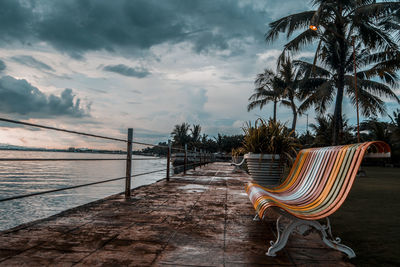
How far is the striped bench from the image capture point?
5.55 feet

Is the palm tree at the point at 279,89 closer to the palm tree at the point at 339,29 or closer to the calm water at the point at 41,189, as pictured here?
the palm tree at the point at 339,29

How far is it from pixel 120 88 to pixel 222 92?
473 cm

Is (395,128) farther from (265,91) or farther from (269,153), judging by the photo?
(269,153)

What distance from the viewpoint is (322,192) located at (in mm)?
1978

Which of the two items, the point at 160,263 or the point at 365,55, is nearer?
the point at 160,263

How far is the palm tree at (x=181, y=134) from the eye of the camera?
48531 millimetres

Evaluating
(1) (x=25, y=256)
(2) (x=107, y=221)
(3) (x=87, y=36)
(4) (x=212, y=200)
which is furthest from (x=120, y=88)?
(1) (x=25, y=256)

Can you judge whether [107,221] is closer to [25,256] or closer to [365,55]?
[25,256]

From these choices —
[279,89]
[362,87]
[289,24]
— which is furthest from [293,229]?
[279,89]

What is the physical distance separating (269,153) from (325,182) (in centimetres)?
189

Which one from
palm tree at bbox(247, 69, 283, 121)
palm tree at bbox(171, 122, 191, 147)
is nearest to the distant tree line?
palm tree at bbox(171, 122, 191, 147)

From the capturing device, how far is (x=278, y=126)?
408cm

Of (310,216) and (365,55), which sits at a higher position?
(365,55)

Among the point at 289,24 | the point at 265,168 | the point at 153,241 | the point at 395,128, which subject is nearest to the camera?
the point at 153,241
